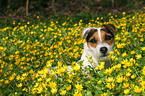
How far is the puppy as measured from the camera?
10.5 ft

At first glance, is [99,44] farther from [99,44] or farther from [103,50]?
[103,50]

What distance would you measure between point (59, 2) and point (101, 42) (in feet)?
41.6

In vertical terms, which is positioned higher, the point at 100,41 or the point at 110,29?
the point at 110,29

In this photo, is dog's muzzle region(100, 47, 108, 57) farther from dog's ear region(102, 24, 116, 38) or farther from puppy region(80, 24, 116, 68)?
dog's ear region(102, 24, 116, 38)

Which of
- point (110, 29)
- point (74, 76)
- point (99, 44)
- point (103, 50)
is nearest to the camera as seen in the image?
point (74, 76)

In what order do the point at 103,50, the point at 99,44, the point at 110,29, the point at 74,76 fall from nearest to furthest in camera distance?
the point at 74,76, the point at 103,50, the point at 99,44, the point at 110,29

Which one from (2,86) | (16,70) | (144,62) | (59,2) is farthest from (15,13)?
(144,62)

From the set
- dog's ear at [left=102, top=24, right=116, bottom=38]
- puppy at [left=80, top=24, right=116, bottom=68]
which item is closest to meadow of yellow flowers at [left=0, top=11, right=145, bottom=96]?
puppy at [left=80, top=24, right=116, bottom=68]

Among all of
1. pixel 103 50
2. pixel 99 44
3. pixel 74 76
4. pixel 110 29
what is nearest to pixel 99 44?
pixel 99 44

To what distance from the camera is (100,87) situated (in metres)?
2.05

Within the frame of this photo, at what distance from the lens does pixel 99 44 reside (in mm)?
3314

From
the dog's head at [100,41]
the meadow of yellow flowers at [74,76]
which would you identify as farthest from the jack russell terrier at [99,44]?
the meadow of yellow flowers at [74,76]

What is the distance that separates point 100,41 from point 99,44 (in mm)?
76

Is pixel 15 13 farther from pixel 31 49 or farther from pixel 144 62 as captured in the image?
pixel 144 62
